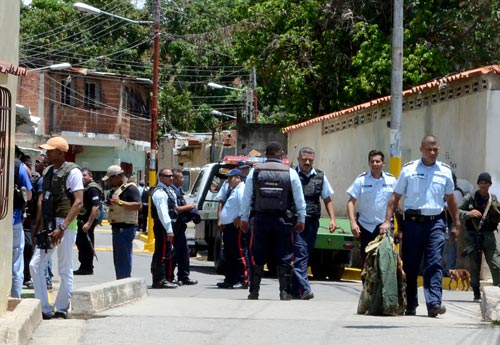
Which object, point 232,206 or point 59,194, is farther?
point 232,206

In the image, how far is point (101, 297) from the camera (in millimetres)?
10742

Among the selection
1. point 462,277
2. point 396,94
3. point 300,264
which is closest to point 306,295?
point 300,264

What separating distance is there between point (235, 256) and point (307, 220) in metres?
3.37

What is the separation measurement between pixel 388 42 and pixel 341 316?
19575 millimetres

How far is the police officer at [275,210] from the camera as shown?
1224 cm

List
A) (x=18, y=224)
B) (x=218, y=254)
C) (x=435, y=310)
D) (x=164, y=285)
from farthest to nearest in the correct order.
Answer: (x=218, y=254), (x=164, y=285), (x=18, y=224), (x=435, y=310)

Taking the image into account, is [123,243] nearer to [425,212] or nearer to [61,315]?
[61,315]

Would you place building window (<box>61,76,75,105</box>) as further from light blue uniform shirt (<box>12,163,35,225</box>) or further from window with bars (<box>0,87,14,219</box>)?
window with bars (<box>0,87,14,219</box>)

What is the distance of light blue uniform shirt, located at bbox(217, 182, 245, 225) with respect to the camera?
1641 centimetres

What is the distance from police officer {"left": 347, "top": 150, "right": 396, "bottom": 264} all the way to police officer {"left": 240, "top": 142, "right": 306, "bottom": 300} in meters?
0.79

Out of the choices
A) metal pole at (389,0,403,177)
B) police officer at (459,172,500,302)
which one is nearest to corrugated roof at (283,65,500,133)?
metal pole at (389,0,403,177)

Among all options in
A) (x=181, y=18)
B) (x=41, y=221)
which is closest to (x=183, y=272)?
(x=41, y=221)

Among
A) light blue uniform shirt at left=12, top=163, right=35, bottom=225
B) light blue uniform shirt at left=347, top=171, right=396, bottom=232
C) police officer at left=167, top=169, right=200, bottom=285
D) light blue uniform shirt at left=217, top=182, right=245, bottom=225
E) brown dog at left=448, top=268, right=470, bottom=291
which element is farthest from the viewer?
brown dog at left=448, top=268, right=470, bottom=291

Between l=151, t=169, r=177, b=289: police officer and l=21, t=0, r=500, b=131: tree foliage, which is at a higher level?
l=21, t=0, r=500, b=131: tree foliage
